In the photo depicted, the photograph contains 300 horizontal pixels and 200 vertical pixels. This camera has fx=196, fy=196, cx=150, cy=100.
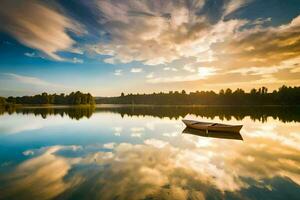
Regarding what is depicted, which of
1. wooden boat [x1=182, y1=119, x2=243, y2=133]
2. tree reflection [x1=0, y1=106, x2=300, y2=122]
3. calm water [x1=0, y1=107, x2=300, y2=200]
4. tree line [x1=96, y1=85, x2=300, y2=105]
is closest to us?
calm water [x1=0, y1=107, x2=300, y2=200]

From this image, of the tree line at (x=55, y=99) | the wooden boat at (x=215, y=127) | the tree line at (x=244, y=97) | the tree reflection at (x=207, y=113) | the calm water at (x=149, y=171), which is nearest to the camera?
the calm water at (x=149, y=171)

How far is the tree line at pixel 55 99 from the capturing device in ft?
488

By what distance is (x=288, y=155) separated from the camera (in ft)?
49.6

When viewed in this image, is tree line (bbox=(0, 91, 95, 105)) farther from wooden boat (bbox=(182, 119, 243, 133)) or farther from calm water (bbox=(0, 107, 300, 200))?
calm water (bbox=(0, 107, 300, 200))

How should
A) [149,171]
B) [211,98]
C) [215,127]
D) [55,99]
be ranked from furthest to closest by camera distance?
[55,99] < [211,98] < [215,127] < [149,171]

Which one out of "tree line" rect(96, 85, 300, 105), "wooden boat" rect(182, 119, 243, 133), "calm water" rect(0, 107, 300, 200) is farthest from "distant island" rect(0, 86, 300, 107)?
"calm water" rect(0, 107, 300, 200)

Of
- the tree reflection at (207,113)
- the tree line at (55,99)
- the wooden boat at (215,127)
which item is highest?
the tree line at (55,99)

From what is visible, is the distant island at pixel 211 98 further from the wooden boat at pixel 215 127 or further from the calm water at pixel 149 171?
the calm water at pixel 149 171

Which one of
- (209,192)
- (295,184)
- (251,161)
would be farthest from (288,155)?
(209,192)

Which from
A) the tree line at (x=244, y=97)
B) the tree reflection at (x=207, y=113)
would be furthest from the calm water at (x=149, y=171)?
the tree line at (x=244, y=97)

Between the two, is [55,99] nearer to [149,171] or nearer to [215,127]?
[215,127]

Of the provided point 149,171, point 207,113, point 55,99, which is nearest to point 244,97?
point 207,113

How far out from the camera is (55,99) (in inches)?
7338

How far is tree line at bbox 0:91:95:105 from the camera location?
14862 centimetres
